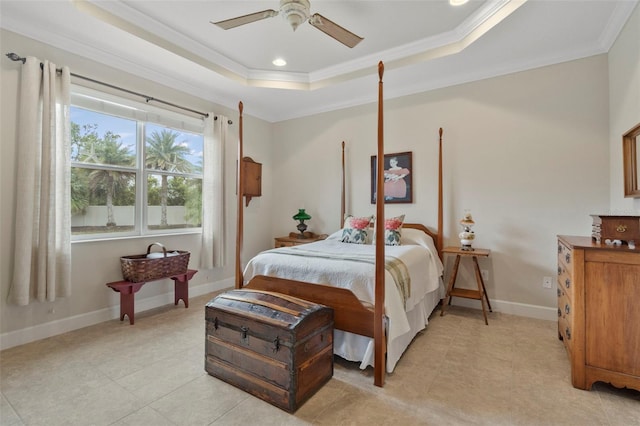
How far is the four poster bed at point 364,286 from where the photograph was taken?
6.27 ft

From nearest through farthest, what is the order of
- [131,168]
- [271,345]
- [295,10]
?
[271,345] < [295,10] < [131,168]

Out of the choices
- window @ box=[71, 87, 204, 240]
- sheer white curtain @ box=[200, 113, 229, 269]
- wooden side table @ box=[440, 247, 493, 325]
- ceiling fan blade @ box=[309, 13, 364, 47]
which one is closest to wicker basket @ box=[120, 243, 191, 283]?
window @ box=[71, 87, 204, 240]

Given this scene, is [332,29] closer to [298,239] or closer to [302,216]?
[302,216]

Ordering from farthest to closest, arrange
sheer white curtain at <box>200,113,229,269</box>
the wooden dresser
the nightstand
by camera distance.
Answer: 1. the nightstand
2. sheer white curtain at <box>200,113,229,269</box>
3. the wooden dresser

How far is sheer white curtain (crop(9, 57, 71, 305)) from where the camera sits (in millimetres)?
2412

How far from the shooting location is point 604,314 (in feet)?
5.89

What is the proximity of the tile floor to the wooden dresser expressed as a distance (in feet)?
0.49

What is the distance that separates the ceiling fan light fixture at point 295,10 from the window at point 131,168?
6.71 ft

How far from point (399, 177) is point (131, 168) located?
3175 millimetres

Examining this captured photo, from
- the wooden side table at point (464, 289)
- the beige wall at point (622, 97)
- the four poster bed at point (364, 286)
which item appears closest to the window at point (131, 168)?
the four poster bed at point (364, 286)

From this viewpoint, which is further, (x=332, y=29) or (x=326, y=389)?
(x=332, y=29)

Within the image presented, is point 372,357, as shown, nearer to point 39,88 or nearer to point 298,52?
point 298,52

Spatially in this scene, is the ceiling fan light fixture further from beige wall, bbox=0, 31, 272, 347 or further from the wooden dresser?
the wooden dresser

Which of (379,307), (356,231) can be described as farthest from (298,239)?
(379,307)
